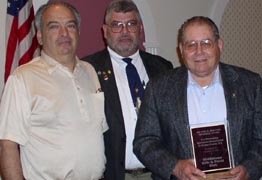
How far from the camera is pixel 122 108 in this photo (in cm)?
273

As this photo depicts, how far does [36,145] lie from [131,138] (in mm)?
661

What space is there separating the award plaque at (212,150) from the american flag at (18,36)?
1714mm

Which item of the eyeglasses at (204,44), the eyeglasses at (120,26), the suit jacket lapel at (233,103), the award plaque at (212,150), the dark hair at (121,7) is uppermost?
the dark hair at (121,7)

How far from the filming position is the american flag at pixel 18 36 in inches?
128

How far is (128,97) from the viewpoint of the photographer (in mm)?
2779

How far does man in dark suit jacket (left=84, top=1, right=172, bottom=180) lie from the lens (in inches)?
105

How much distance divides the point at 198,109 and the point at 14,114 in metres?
1.02

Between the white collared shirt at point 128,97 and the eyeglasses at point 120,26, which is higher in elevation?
the eyeglasses at point 120,26

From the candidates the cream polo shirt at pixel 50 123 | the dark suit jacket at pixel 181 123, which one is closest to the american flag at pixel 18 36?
the cream polo shirt at pixel 50 123

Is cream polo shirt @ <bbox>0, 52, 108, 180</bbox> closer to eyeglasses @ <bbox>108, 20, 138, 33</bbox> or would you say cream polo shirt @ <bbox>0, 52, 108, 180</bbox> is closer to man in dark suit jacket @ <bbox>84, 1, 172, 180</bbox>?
man in dark suit jacket @ <bbox>84, 1, 172, 180</bbox>

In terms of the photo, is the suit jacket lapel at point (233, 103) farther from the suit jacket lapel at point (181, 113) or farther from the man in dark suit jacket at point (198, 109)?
the suit jacket lapel at point (181, 113)

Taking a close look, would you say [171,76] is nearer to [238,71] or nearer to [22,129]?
[238,71]

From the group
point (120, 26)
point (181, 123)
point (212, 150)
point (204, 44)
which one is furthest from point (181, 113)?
point (120, 26)

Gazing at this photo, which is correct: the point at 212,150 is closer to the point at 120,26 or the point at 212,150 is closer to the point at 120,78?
the point at 120,78
